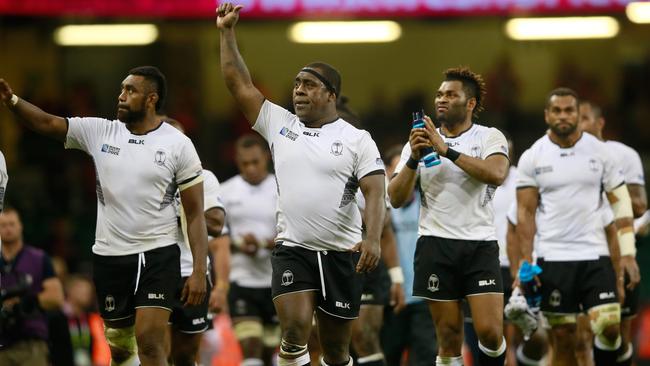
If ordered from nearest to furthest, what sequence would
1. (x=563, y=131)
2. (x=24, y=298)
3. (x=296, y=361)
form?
(x=296, y=361), (x=563, y=131), (x=24, y=298)

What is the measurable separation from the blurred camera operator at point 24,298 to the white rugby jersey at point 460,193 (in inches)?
148

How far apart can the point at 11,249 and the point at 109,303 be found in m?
2.87

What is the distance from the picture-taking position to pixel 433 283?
33.8ft

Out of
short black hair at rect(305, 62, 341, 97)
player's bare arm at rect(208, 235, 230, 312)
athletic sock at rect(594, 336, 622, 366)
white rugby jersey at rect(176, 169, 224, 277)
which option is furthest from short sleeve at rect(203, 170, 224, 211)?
athletic sock at rect(594, 336, 622, 366)

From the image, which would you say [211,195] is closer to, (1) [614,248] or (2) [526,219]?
(2) [526,219]

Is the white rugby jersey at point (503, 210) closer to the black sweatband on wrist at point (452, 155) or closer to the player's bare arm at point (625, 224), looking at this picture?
the player's bare arm at point (625, 224)

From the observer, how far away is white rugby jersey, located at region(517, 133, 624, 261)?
11.5 meters

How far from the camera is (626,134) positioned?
910 inches

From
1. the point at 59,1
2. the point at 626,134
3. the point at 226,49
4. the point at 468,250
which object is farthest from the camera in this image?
the point at 626,134

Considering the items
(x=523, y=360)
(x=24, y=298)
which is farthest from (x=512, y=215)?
(x=24, y=298)

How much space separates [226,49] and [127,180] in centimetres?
122

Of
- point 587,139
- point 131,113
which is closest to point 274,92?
point 587,139

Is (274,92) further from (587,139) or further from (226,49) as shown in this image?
(226,49)

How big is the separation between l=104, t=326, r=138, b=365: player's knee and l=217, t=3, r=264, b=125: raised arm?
195 centimetres
